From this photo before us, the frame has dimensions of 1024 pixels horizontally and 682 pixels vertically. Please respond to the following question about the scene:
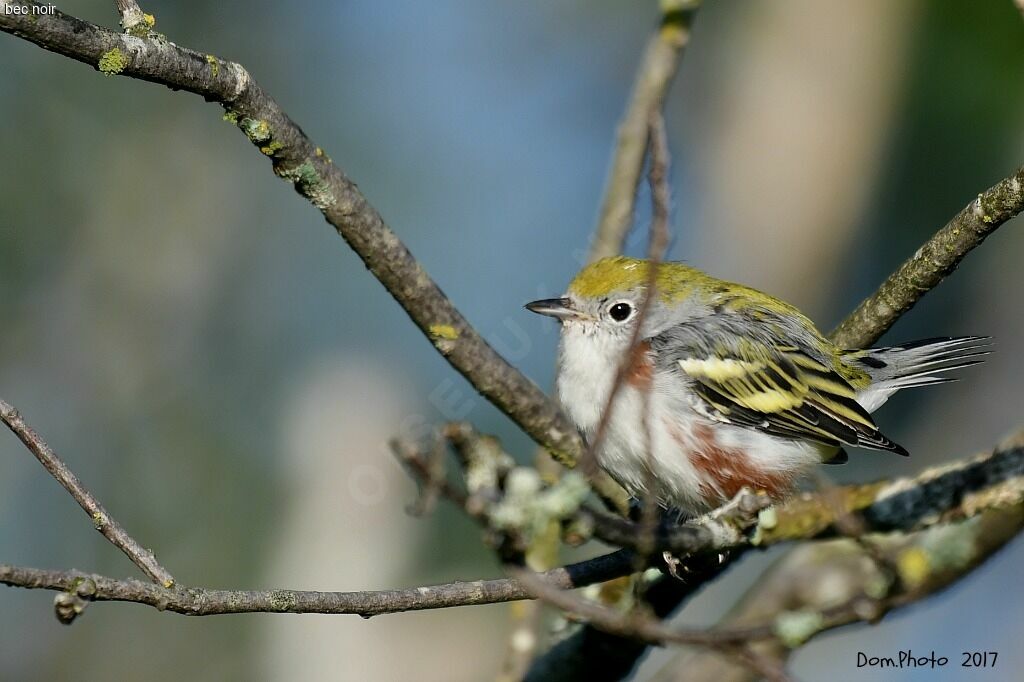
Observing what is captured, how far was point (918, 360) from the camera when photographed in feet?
18.1

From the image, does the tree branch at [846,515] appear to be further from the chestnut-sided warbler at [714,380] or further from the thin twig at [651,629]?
the thin twig at [651,629]

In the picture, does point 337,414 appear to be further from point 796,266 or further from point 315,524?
point 796,266

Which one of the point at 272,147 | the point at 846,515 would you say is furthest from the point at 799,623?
the point at 272,147

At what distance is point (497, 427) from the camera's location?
Result: 40.8 feet

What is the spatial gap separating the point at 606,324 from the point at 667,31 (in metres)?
1.75

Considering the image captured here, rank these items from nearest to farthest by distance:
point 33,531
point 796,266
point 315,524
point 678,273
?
point 678,273
point 315,524
point 796,266
point 33,531

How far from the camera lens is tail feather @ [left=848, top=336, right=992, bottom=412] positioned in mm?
5504

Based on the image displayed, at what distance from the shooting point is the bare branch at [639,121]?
19.2 ft

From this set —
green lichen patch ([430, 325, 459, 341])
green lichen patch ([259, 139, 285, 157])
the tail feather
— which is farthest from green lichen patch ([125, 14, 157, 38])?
the tail feather

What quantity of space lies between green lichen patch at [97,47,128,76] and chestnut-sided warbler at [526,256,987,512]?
255 centimetres

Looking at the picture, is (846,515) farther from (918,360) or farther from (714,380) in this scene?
(918,360)

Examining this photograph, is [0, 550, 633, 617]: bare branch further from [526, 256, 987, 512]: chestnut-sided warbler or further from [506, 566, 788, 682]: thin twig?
[526, 256, 987, 512]: chestnut-sided warbler

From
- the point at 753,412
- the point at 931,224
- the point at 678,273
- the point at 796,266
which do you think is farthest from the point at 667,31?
the point at 931,224

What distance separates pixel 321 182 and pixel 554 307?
2.22 m
